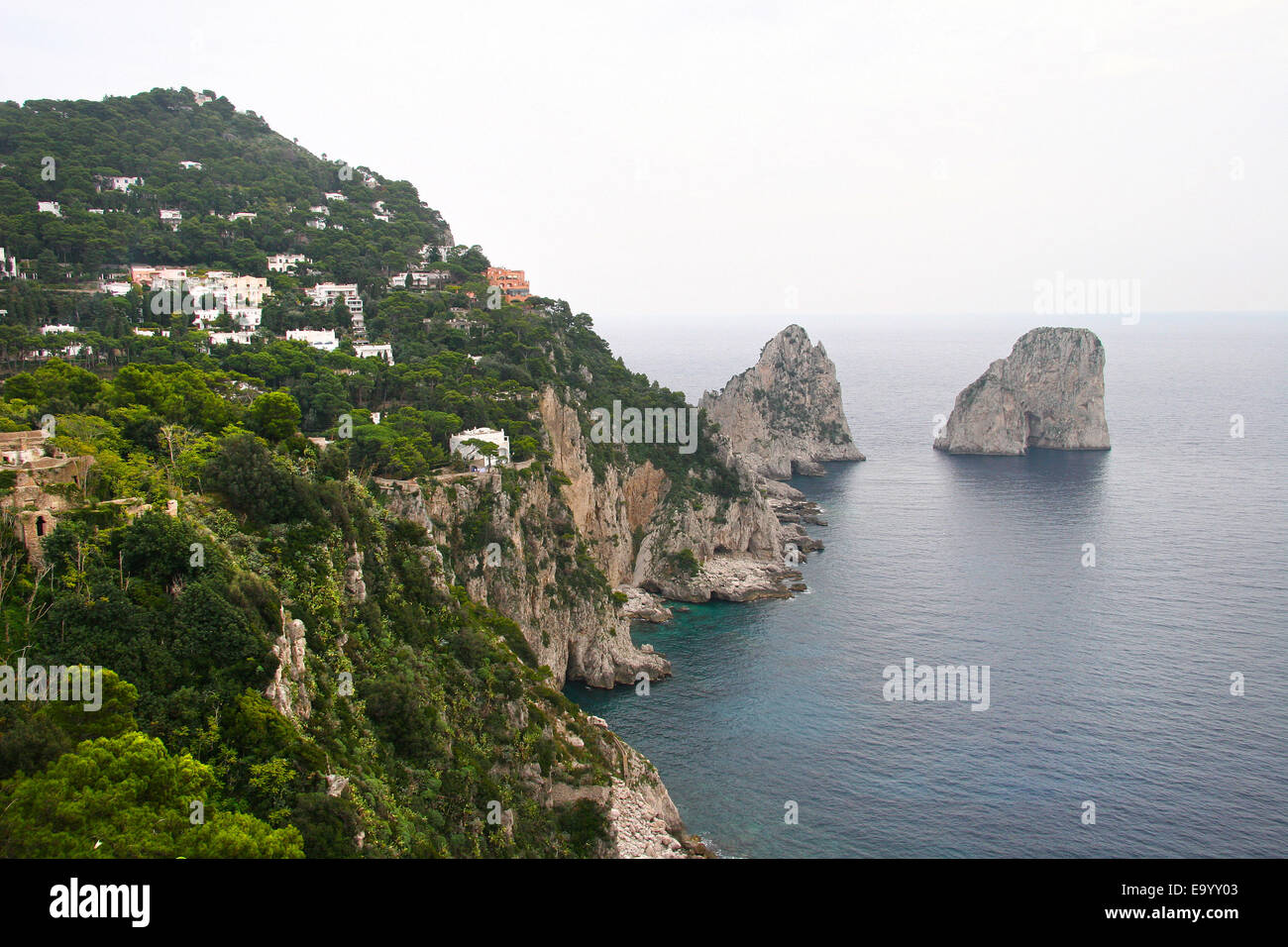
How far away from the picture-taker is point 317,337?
58000mm

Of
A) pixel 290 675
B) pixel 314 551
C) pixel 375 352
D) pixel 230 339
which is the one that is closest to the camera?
pixel 290 675

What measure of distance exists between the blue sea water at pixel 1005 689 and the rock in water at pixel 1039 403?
906 inches

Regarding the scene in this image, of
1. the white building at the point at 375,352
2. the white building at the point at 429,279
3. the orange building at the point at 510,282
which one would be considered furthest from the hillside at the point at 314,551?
the orange building at the point at 510,282

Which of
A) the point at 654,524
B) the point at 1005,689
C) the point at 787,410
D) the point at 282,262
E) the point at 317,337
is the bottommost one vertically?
the point at 1005,689

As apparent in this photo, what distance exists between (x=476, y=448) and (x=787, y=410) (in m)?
66.3

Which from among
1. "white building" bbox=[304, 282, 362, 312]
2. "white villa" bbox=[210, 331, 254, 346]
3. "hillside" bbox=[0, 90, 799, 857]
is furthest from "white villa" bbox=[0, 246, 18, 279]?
"white building" bbox=[304, 282, 362, 312]

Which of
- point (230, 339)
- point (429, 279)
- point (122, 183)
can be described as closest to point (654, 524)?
point (230, 339)

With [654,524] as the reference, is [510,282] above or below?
above

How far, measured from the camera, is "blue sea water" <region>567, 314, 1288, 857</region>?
33406mm

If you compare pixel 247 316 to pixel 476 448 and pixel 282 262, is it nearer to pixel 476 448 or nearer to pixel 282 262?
pixel 282 262

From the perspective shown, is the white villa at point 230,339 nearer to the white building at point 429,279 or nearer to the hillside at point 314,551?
the hillside at point 314,551

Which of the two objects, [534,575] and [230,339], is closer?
[534,575]

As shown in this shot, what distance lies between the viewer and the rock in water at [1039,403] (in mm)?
109438

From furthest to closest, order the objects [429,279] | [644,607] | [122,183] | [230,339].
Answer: [429,279]
[122,183]
[644,607]
[230,339]
